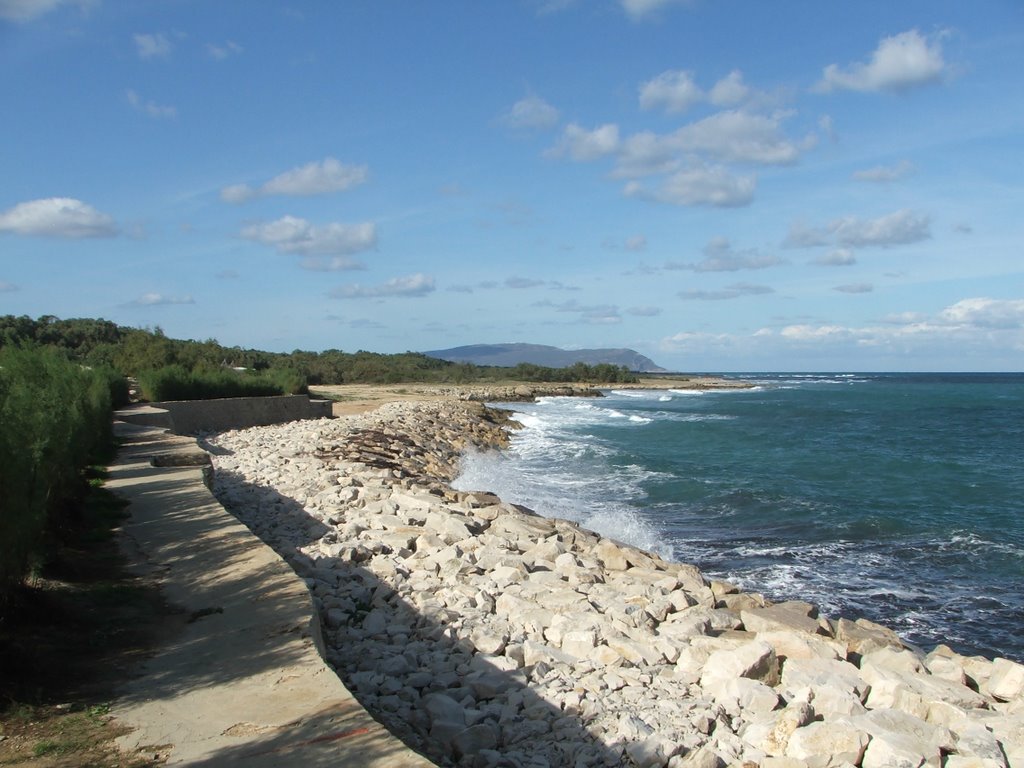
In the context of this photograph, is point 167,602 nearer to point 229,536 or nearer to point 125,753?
point 229,536

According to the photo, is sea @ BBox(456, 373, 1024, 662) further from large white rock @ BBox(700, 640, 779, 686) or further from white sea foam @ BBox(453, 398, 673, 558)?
large white rock @ BBox(700, 640, 779, 686)

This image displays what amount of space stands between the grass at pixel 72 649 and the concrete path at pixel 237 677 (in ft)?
0.51

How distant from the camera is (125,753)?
3.94 m

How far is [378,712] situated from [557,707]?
1204 millimetres

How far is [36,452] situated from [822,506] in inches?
618

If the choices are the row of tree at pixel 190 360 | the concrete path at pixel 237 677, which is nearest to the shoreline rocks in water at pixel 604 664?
the concrete path at pixel 237 677

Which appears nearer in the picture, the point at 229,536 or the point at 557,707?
the point at 557,707

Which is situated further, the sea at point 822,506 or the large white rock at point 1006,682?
the sea at point 822,506

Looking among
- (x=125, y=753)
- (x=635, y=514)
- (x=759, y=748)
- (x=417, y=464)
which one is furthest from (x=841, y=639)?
(x=417, y=464)

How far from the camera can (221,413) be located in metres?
25.5

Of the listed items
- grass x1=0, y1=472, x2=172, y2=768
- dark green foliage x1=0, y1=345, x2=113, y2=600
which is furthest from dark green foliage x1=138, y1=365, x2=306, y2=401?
grass x1=0, y1=472, x2=172, y2=768

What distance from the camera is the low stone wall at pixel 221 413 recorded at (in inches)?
847

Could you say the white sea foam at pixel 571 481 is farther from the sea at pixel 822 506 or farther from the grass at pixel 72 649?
the grass at pixel 72 649

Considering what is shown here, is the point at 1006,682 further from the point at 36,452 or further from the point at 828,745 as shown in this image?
the point at 36,452
